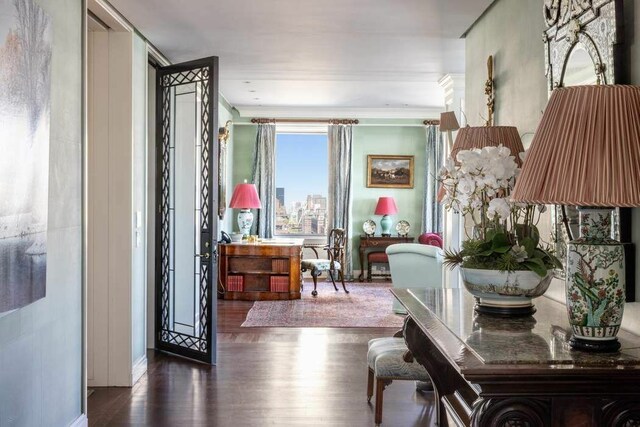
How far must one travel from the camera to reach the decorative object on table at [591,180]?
158 centimetres

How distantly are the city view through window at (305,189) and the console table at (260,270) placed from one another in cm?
234

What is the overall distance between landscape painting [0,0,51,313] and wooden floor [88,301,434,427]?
1.47 m

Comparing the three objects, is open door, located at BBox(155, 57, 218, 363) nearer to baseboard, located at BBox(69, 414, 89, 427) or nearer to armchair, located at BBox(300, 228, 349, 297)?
baseboard, located at BBox(69, 414, 89, 427)

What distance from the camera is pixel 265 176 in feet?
33.4

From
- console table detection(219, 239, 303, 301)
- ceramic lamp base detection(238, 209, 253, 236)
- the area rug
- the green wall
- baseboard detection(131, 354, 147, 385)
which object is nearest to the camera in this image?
baseboard detection(131, 354, 147, 385)

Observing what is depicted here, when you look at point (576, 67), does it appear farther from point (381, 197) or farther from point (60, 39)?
point (381, 197)

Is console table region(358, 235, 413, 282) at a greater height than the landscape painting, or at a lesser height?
lesser

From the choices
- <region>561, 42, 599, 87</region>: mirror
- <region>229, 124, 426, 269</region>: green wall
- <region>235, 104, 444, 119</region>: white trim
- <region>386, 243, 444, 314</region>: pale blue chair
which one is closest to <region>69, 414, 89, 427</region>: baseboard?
<region>561, 42, 599, 87</region>: mirror

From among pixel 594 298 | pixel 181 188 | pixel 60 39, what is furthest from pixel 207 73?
pixel 594 298

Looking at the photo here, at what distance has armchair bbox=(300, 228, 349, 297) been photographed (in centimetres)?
878

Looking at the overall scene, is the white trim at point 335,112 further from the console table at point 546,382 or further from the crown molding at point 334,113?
the console table at point 546,382

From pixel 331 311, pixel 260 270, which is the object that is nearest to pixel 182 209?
pixel 331 311

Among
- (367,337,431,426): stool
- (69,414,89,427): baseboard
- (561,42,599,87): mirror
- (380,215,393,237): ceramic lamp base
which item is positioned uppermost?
(561,42,599,87): mirror

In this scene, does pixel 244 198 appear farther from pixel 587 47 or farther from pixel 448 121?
pixel 587 47
